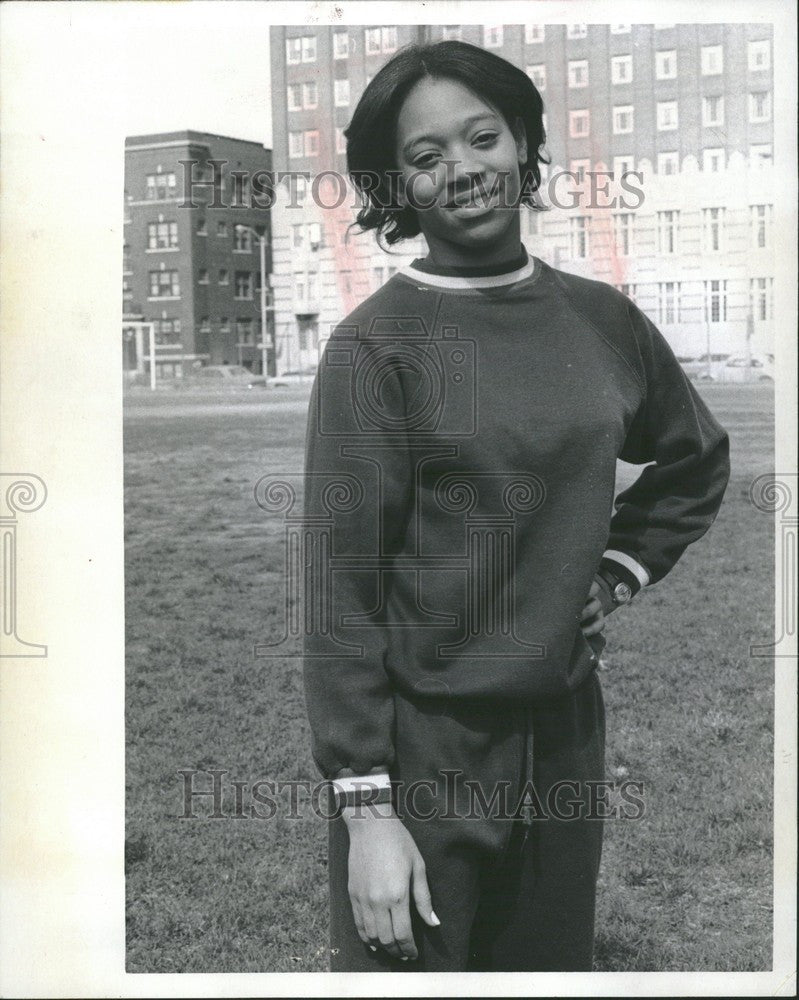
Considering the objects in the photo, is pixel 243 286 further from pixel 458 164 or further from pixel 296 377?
pixel 458 164

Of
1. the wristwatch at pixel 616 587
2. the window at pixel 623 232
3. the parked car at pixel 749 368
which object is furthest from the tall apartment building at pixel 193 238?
the parked car at pixel 749 368

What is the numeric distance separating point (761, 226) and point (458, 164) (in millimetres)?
679

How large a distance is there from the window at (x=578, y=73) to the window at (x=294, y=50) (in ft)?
1.56

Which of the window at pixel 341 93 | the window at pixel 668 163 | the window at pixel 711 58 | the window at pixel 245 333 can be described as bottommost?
the window at pixel 245 333

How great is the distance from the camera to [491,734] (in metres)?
1.59

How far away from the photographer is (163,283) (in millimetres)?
1990

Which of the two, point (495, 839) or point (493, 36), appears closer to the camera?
point (495, 839)

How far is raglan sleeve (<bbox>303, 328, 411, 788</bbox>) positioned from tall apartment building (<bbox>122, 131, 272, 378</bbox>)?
479 millimetres

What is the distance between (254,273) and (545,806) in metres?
1.04

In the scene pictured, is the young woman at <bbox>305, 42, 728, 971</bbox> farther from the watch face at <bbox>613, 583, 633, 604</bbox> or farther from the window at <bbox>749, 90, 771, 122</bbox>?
the window at <bbox>749, 90, 771, 122</bbox>

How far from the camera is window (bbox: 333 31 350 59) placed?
1924 millimetres

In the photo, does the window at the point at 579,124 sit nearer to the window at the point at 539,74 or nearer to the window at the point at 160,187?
the window at the point at 539,74

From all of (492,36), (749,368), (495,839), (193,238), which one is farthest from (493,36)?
(495,839)

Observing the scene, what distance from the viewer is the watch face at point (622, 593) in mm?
1728
